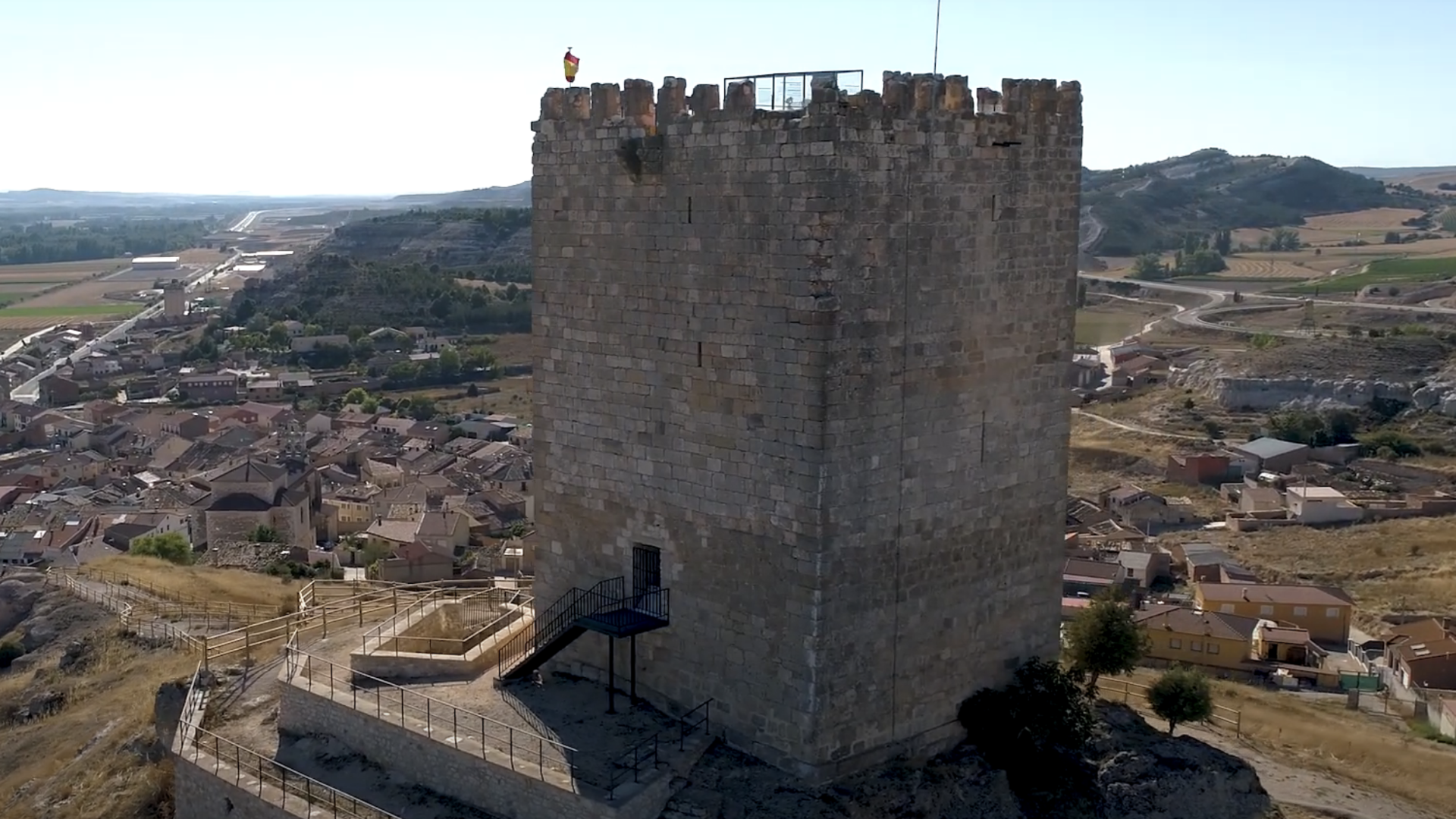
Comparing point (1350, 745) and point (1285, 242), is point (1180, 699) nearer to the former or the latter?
point (1350, 745)

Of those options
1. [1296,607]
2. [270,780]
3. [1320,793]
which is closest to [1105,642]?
[1320,793]

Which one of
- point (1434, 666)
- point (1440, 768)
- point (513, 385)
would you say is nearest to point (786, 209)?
point (1440, 768)

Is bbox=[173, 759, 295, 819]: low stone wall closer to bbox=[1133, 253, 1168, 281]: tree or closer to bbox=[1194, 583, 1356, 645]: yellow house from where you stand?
bbox=[1194, 583, 1356, 645]: yellow house

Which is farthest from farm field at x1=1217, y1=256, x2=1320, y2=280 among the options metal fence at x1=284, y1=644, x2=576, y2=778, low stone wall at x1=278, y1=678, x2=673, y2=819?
low stone wall at x1=278, y1=678, x2=673, y2=819

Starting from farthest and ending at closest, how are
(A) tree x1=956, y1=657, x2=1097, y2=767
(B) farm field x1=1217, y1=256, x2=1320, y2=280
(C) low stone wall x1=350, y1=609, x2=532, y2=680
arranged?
(B) farm field x1=1217, y1=256, x2=1320, y2=280, (C) low stone wall x1=350, y1=609, x2=532, y2=680, (A) tree x1=956, y1=657, x2=1097, y2=767

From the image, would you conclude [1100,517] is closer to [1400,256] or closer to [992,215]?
[992,215]

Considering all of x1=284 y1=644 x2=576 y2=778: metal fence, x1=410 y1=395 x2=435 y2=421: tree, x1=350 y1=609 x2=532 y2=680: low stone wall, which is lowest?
x1=410 y1=395 x2=435 y2=421: tree

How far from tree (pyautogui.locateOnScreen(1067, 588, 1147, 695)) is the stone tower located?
44.5 inches

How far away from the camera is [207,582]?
1219 inches

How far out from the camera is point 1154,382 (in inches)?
2943

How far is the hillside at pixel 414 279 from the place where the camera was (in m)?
111

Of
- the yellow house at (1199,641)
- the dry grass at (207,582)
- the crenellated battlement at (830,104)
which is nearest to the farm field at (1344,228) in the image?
the yellow house at (1199,641)

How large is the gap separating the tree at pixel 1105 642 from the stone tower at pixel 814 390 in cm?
113

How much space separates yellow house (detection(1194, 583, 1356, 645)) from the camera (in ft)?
113
